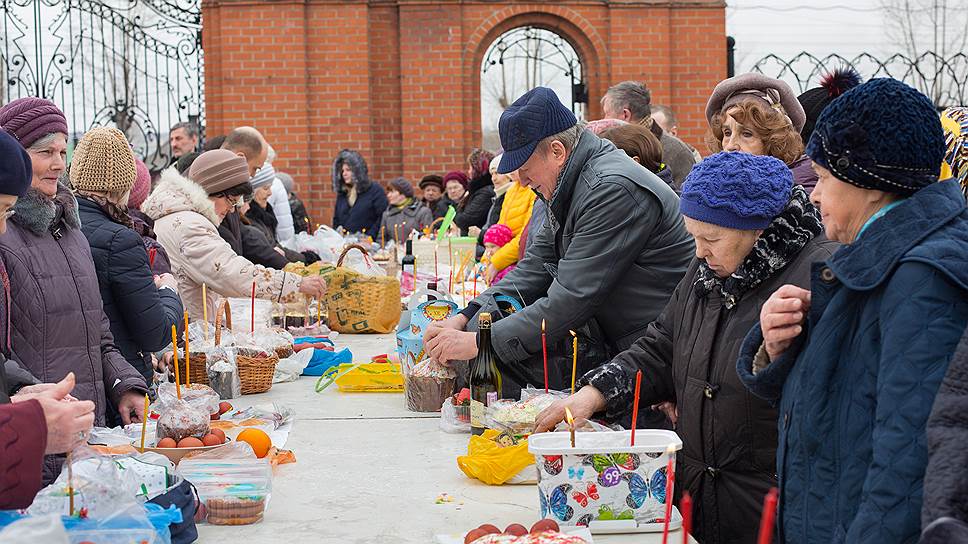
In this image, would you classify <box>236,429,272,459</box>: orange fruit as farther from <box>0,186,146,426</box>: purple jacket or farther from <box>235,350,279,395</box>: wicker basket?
<box>235,350,279,395</box>: wicker basket

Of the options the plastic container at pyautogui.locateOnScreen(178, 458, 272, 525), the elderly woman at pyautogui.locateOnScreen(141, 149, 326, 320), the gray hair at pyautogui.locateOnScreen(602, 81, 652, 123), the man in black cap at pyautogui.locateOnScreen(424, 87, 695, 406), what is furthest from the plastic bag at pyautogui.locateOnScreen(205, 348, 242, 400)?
the gray hair at pyautogui.locateOnScreen(602, 81, 652, 123)

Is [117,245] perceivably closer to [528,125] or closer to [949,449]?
[528,125]

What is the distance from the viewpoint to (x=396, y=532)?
281 centimetres

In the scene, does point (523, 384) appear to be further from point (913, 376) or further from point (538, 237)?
point (913, 376)

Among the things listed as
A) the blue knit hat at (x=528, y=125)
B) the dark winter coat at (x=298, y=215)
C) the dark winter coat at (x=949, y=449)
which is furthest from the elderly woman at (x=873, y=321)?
the dark winter coat at (x=298, y=215)

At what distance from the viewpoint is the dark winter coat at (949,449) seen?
175cm

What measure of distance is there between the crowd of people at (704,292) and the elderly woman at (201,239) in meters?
0.01

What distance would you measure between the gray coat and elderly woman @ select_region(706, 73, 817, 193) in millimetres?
373

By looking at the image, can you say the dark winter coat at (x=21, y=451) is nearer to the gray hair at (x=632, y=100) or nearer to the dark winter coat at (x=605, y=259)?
the dark winter coat at (x=605, y=259)

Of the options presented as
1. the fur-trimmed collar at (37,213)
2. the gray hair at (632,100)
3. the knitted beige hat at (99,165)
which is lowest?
the fur-trimmed collar at (37,213)

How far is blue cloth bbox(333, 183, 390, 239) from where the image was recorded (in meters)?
13.3

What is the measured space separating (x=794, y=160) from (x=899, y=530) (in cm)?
200

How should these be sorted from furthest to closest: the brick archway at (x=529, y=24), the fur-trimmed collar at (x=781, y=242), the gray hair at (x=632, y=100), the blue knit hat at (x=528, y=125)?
1. the brick archway at (x=529, y=24)
2. the gray hair at (x=632, y=100)
3. the blue knit hat at (x=528, y=125)
4. the fur-trimmed collar at (x=781, y=242)

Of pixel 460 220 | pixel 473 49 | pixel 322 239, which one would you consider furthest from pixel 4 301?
pixel 473 49
